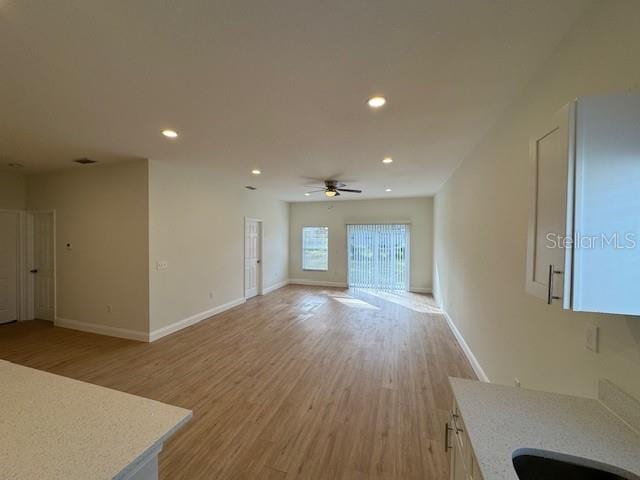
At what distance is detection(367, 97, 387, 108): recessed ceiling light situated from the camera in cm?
207

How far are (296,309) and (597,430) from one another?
16.0 ft

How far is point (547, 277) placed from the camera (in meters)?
1.11

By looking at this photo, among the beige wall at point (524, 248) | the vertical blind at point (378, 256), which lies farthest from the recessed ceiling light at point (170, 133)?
the vertical blind at point (378, 256)

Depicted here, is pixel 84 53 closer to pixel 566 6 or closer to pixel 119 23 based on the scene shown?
pixel 119 23

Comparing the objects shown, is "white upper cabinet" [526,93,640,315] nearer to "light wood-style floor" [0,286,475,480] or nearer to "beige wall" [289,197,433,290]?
"light wood-style floor" [0,286,475,480]

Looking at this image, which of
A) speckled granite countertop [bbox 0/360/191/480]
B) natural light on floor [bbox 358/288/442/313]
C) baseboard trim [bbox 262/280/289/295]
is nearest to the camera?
speckled granite countertop [bbox 0/360/191/480]

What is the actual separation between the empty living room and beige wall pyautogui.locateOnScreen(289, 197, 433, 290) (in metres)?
2.04

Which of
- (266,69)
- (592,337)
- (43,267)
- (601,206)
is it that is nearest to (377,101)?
(266,69)

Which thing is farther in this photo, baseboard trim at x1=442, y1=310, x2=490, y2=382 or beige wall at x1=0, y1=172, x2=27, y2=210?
beige wall at x1=0, y1=172, x2=27, y2=210

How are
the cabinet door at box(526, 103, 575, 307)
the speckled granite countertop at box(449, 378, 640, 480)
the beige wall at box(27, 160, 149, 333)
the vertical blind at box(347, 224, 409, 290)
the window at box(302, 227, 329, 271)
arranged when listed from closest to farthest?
the speckled granite countertop at box(449, 378, 640, 480)
the cabinet door at box(526, 103, 575, 307)
the beige wall at box(27, 160, 149, 333)
the vertical blind at box(347, 224, 409, 290)
the window at box(302, 227, 329, 271)

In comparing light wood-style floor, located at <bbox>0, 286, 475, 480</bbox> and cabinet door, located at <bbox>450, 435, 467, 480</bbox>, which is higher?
cabinet door, located at <bbox>450, 435, 467, 480</bbox>

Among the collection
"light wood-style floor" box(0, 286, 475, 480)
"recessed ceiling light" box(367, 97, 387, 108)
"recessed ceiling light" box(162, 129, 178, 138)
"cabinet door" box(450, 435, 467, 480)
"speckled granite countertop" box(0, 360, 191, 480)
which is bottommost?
"light wood-style floor" box(0, 286, 475, 480)

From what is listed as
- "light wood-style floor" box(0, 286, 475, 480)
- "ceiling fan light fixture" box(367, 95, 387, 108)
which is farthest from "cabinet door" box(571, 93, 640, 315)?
"light wood-style floor" box(0, 286, 475, 480)

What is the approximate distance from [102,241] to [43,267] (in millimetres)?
1898
